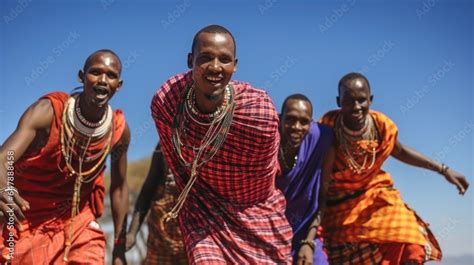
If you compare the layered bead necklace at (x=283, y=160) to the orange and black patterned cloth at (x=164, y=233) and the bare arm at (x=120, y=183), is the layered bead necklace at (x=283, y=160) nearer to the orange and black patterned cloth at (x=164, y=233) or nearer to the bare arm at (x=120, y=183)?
the orange and black patterned cloth at (x=164, y=233)

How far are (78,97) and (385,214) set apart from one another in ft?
10.3

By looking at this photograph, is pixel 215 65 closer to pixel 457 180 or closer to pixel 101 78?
pixel 101 78

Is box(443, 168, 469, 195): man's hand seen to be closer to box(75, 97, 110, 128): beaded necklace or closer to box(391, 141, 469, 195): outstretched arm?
box(391, 141, 469, 195): outstretched arm

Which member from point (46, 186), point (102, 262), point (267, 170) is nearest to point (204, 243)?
point (267, 170)

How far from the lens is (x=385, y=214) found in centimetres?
656

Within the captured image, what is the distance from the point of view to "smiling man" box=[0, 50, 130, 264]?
5.38 m

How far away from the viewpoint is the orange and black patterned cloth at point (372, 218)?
650cm

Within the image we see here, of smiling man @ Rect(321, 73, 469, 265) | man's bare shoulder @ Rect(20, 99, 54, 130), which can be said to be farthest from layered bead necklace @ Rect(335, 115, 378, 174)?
man's bare shoulder @ Rect(20, 99, 54, 130)

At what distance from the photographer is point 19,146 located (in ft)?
16.3

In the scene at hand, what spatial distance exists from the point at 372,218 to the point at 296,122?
4.53 feet

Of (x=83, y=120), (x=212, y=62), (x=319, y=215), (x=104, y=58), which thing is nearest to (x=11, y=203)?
(x=83, y=120)

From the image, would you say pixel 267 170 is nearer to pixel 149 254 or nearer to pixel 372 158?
pixel 372 158

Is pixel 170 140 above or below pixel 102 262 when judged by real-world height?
above

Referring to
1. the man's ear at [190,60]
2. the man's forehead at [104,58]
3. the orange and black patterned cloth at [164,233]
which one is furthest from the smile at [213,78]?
the orange and black patterned cloth at [164,233]
